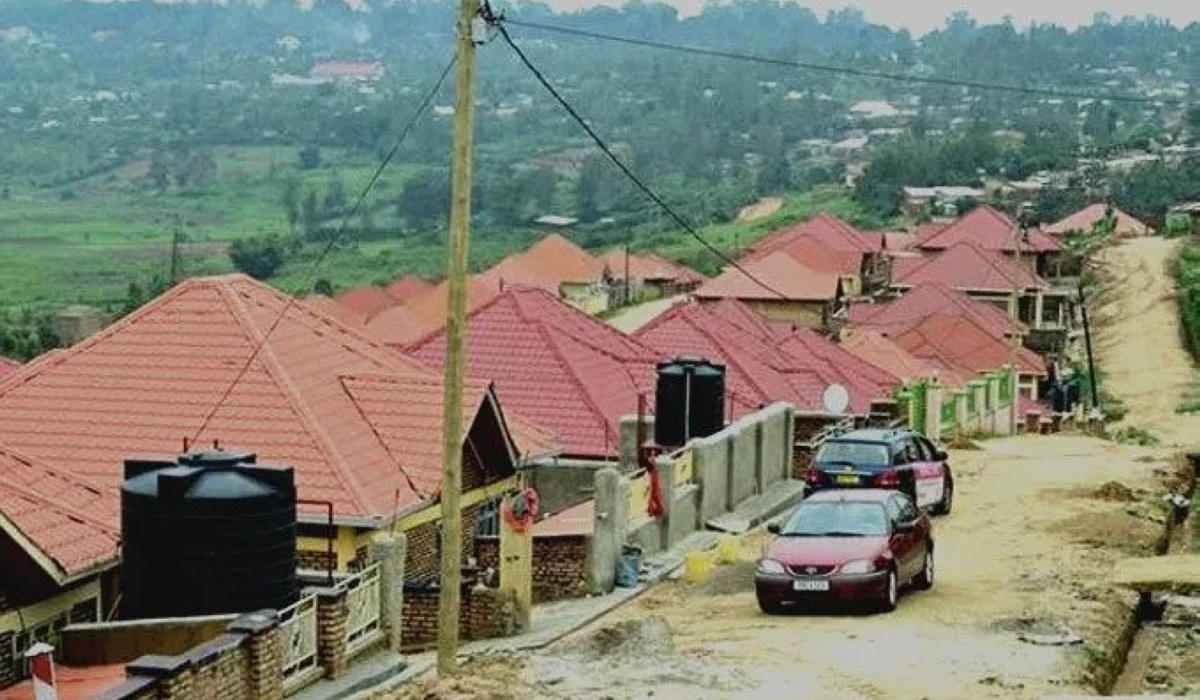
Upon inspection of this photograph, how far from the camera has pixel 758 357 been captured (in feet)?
136

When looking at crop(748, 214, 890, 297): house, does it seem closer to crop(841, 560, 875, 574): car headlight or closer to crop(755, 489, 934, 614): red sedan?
crop(755, 489, 934, 614): red sedan

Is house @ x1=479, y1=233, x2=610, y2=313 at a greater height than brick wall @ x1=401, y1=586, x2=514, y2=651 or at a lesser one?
greater

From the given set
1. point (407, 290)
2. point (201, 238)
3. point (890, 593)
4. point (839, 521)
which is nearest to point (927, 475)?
point (839, 521)

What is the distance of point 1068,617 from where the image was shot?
22219 mm

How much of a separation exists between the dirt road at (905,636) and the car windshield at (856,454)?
4.99ft

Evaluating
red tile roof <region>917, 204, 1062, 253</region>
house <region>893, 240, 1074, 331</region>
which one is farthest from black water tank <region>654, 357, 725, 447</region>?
red tile roof <region>917, 204, 1062, 253</region>

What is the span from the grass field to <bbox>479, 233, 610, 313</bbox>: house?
16.5 m

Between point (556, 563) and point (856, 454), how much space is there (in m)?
5.18

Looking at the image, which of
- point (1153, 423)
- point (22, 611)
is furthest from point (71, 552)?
point (1153, 423)

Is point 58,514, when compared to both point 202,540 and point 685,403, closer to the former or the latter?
point 202,540

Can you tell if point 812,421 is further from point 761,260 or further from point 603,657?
point 761,260

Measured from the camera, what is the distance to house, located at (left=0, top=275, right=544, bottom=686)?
23312 mm

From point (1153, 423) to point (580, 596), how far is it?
3293 centimetres

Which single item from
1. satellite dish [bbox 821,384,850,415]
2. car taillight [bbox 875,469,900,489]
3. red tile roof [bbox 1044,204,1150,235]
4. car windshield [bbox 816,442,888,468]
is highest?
red tile roof [bbox 1044,204,1150,235]
